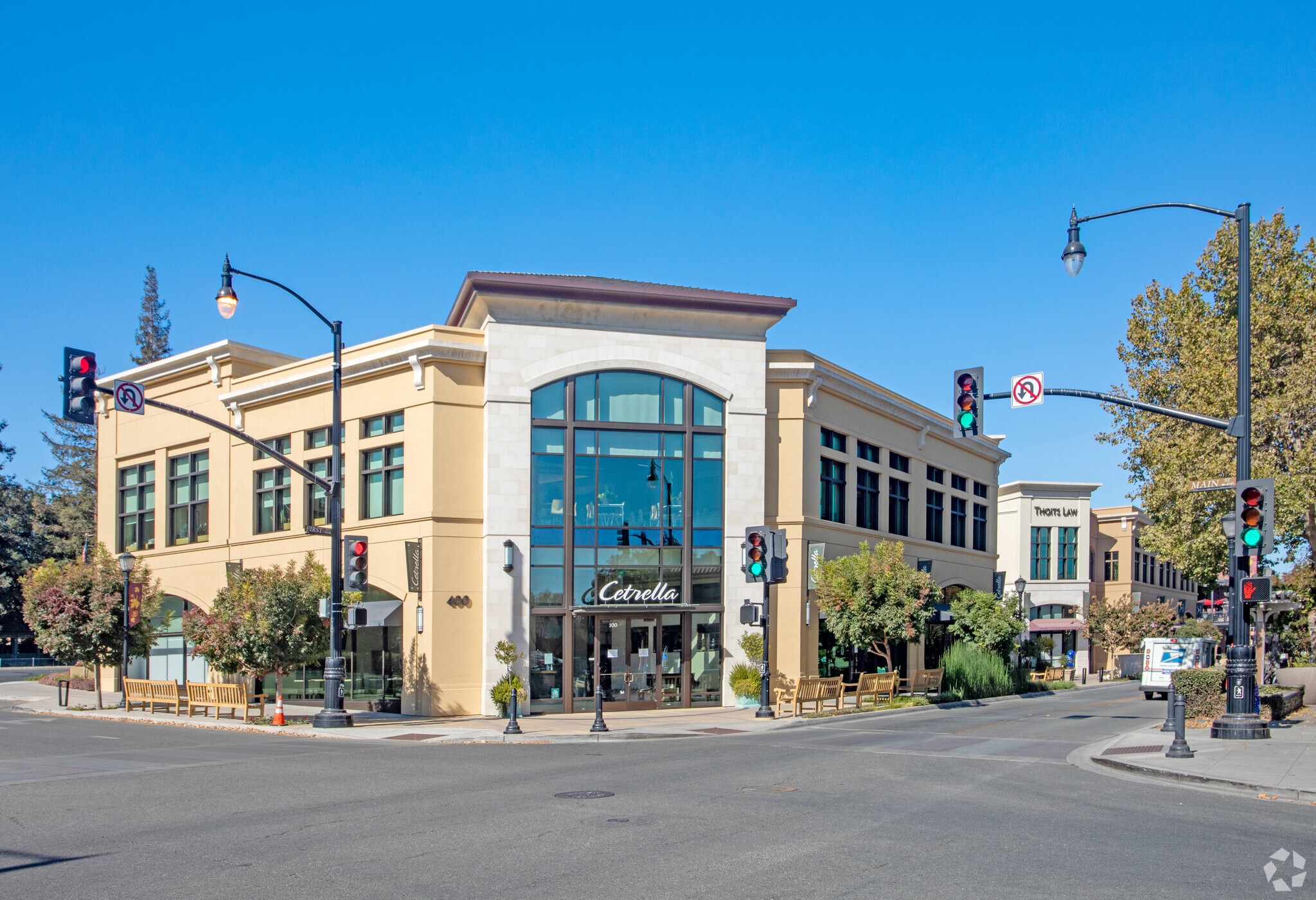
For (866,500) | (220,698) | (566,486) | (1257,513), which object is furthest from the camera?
(866,500)

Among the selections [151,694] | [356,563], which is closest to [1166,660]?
[356,563]

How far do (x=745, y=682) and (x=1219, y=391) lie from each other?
629 inches

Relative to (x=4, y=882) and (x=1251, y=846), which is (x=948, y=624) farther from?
(x=4, y=882)

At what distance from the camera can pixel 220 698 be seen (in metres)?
29.6

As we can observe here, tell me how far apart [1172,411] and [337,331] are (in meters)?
18.0

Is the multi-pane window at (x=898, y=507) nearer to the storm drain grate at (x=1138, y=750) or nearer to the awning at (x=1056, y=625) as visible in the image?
the storm drain grate at (x=1138, y=750)

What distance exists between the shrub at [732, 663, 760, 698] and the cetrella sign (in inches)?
107

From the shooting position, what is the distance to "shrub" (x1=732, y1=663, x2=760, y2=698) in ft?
102

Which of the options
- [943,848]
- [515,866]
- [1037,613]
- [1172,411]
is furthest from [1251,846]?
[1037,613]

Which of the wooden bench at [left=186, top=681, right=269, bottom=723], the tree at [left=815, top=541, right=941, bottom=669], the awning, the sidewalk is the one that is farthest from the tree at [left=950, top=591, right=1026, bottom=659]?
the awning

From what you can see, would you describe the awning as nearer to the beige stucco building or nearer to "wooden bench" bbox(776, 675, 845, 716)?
the beige stucco building

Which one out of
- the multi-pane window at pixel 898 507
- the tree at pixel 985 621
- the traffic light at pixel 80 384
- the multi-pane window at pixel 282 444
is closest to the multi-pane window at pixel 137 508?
the multi-pane window at pixel 282 444

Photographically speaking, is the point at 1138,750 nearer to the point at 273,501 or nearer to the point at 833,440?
the point at 833,440

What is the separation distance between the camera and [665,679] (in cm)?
3084
